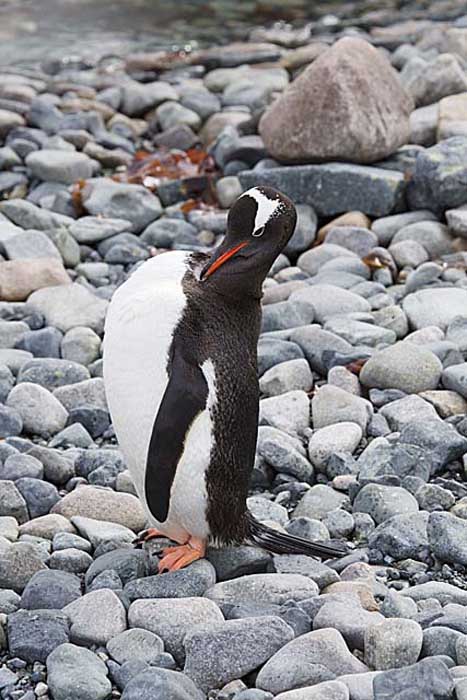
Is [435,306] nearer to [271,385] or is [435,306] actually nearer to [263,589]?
[271,385]

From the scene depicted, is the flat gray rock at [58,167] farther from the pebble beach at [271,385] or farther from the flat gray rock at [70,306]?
the flat gray rock at [70,306]

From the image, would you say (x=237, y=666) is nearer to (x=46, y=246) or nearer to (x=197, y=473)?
(x=197, y=473)

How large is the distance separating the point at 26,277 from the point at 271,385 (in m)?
1.63

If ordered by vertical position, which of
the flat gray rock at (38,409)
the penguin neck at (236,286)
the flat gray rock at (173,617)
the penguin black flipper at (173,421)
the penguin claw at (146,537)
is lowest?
the flat gray rock at (38,409)

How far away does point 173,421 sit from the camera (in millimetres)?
3561

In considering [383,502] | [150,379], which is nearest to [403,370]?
[383,502]

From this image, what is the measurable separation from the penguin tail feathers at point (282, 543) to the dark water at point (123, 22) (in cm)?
881

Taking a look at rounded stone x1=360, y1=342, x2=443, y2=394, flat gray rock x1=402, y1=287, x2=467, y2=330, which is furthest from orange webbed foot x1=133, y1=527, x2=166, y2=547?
flat gray rock x1=402, y1=287, x2=467, y2=330

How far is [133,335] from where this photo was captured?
3596 mm

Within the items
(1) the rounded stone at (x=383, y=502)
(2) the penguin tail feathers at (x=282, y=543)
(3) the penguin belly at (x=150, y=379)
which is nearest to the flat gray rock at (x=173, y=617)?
(3) the penguin belly at (x=150, y=379)

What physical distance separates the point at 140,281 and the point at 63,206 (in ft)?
13.3

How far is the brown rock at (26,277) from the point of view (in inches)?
249

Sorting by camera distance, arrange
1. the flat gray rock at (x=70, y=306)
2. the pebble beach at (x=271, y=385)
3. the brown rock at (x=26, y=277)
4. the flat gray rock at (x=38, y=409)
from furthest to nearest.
A: 1. the brown rock at (x=26, y=277)
2. the flat gray rock at (x=70, y=306)
3. the flat gray rock at (x=38, y=409)
4. the pebble beach at (x=271, y=385)

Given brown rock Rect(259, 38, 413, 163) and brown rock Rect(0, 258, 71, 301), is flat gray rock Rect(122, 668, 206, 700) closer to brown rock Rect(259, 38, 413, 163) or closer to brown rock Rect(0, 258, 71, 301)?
brown rock Rect(0, 258, 71, 301)
